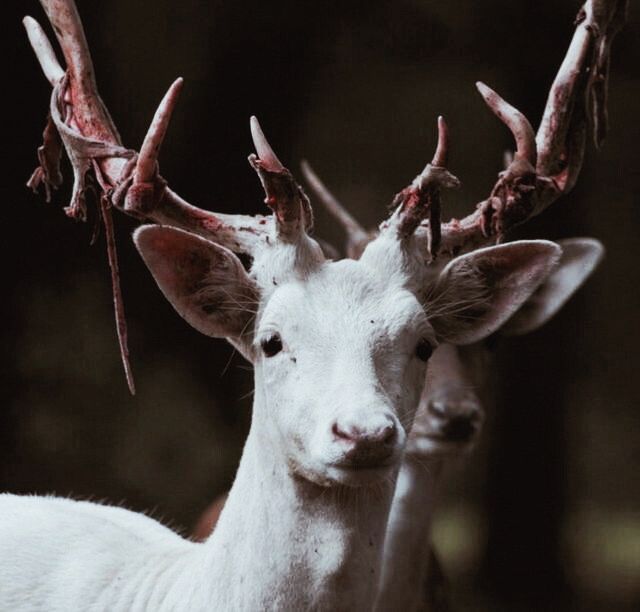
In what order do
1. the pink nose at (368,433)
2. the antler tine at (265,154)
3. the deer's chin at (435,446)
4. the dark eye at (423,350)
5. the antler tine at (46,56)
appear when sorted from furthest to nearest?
the deer's chin at (435,446) → the antler tine at (46,56) → the dark eye at (423,350) → the antler tine at (265,154) → the pink nose at (368,433)

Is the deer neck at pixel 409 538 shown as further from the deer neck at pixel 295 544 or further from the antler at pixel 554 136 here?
the deer neck at pixel 295 544

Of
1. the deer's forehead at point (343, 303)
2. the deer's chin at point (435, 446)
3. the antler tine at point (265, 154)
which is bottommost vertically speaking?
the deer's chin at point (435, 446)

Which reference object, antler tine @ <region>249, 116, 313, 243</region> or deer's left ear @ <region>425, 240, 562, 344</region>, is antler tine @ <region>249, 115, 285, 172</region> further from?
deer's left ear @ <region>425, 240, 562, 344</region>

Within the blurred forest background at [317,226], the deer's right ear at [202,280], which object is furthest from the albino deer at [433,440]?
the blurred forest background at [317,226]

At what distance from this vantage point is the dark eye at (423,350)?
3.06 metres

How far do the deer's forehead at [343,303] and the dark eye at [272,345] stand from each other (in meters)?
0.04

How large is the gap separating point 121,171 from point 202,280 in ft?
1.19

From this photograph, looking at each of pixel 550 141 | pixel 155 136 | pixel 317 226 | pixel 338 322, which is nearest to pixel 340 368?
pixel 338 322

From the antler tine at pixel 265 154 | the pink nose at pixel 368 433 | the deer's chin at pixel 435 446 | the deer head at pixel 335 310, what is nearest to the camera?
the pink nose at pixel 368 433

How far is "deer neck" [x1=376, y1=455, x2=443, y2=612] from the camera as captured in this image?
429 cm

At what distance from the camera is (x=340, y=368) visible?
2812 millimetres

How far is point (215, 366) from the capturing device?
8.75 metres

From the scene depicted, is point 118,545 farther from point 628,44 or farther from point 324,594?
point 628,44

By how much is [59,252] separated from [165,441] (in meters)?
1.61
